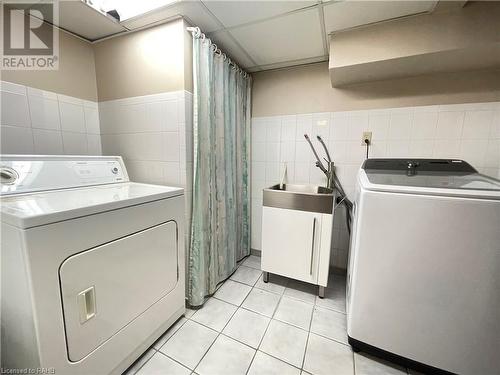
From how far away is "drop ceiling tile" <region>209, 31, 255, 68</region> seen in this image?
1.58 metres

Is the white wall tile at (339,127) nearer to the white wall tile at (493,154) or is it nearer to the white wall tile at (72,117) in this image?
the white wall tile at (493,154)

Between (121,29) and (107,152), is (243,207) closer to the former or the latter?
(107,152)

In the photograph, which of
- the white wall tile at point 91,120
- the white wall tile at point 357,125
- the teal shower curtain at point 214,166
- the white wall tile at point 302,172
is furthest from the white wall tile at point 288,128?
the white wall tile at point 91,120

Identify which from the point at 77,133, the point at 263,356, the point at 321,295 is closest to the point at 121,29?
the point at 77,133

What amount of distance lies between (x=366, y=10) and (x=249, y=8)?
0.71 meters

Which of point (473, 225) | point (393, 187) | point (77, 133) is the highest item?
point (77, 133)

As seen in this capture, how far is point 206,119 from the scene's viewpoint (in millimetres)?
1514

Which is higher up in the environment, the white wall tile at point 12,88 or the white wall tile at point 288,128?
the white wall tile at point 12,88

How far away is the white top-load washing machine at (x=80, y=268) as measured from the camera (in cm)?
75

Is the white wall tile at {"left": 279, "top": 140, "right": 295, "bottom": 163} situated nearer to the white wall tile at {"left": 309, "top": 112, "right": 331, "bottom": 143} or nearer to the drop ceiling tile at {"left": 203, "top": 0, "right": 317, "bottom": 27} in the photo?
the white wall tile at {"left": 309, "top": 112, "right": 331, "bottom": 143}

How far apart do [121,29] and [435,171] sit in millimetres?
2428

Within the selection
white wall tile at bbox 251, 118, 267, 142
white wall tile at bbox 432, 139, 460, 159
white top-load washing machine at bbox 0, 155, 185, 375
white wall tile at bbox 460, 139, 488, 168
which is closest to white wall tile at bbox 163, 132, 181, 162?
white top-load washing machine at bbox 0, 155, 185, 375

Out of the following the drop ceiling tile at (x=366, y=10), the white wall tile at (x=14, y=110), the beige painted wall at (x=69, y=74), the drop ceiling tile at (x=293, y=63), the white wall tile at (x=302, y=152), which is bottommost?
the white wall tile at (x=302, y=152)

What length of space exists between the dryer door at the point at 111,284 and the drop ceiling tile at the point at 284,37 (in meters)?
1.45
